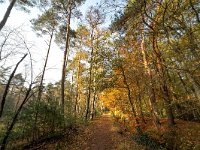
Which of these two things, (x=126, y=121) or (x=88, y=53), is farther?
(x=88, y=53)

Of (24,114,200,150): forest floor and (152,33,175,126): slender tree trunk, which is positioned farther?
(24,114,200,150): forest floor

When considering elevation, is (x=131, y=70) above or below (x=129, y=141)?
above

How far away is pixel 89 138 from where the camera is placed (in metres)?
14.0

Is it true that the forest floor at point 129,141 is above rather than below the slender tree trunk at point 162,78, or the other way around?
below

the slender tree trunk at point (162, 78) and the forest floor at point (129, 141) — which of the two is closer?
the slender tree trunk at point (162, 78)

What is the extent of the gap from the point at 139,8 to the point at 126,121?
543 inches

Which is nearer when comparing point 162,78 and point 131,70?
point 162,78

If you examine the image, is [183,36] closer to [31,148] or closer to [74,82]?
[31,148]

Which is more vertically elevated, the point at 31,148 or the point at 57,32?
the point at 57,32

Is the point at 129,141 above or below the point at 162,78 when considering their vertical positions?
below

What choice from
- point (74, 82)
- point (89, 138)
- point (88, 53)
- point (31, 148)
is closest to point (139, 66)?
point (89, 138)

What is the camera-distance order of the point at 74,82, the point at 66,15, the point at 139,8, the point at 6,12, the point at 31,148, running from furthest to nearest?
1. the point at 74,82
2. the point at 66,15
3. the point at 31,148
4. the point at 6,12
5. the point at 139,8

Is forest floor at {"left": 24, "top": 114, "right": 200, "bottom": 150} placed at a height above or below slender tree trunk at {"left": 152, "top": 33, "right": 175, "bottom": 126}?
below

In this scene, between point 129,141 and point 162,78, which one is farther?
point 129,141
